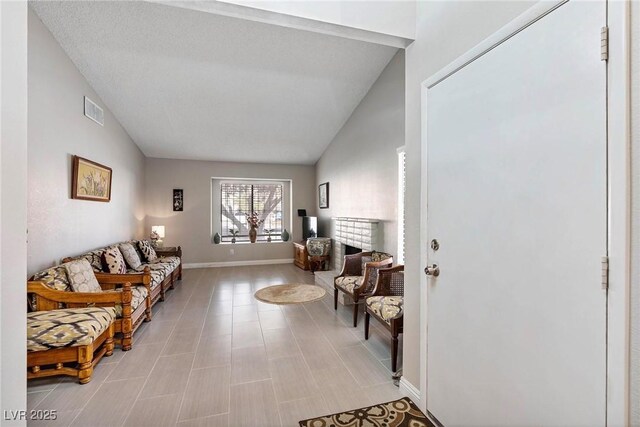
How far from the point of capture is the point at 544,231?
1.10 metres

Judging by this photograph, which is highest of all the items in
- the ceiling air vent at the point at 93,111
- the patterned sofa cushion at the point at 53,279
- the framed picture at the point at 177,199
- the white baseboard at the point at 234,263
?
the ceiling air vent at the point at 93,111

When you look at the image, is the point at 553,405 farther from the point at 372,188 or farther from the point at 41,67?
the point at 41,67

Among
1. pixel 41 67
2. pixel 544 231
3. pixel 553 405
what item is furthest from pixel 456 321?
pixel 41 67

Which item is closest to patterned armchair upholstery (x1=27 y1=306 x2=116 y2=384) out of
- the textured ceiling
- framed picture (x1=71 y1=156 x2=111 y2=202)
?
framed picture (x1=71 y1=156 x2=111 y2=202)

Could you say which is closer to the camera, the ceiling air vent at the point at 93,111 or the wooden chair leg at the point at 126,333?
the wooden chair leg at the point at 126,333

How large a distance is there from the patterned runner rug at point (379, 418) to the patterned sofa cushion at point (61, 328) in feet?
5.69

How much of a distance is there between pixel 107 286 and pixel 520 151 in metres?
3.94

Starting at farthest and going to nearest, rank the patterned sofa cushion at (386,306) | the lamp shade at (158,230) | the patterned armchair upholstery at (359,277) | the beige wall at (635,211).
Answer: the lamp shade at (158,230) < the patterned armchair upholstery at (359,277) < the patterned sofa cushion at (386,306) < the beige wall at (635,211)

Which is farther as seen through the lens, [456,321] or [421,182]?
[421,182]

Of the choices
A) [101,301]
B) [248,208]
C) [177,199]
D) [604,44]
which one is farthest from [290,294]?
[604,44]

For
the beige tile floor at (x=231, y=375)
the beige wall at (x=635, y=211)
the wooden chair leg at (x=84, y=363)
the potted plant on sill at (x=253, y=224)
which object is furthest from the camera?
the potted plant on sill at (x=253, y=224)

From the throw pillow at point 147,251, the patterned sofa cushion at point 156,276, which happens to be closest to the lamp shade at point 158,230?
the throw pillow at point 147,251

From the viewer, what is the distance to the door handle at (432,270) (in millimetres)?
1661

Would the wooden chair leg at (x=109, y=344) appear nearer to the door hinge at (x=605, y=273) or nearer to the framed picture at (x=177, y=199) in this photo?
the door hinge at (x=605, y=273)
